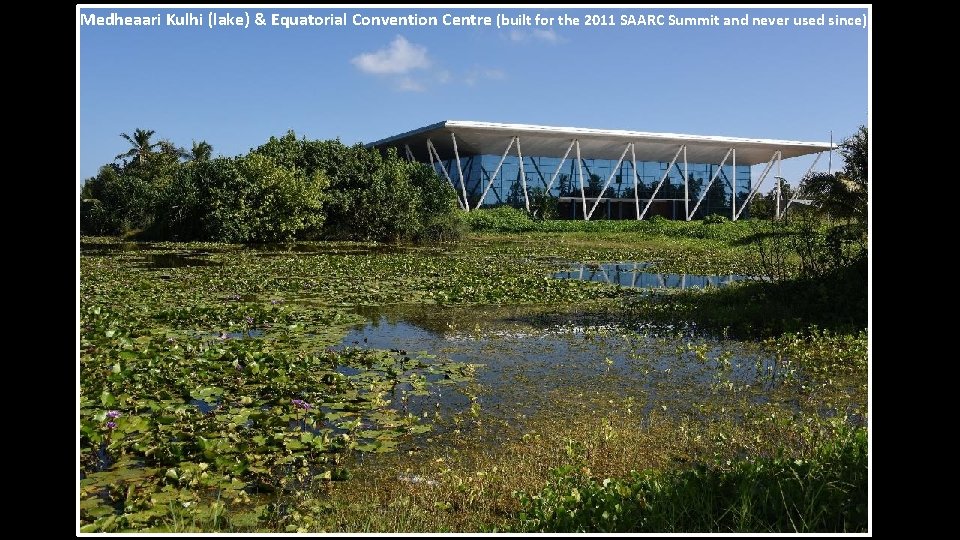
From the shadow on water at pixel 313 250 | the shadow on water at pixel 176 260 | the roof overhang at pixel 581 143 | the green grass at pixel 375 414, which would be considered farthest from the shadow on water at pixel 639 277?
the roof overhang at pixel 581 143

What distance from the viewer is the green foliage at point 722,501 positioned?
3.58 meters

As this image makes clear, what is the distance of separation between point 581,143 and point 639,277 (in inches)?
1358

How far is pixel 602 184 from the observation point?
2218 inches

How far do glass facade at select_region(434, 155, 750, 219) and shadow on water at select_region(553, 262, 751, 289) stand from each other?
1207 inches

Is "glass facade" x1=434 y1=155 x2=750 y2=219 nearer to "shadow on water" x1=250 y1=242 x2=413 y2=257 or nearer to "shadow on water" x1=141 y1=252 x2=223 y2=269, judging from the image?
"shadow on water" x1=250 y1=242 x2=413 y2=257

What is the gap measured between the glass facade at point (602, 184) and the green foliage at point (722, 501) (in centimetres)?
4780

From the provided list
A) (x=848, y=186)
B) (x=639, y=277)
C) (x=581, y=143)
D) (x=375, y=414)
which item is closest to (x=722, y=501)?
(x=375, y=414)

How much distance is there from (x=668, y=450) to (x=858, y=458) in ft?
4.28

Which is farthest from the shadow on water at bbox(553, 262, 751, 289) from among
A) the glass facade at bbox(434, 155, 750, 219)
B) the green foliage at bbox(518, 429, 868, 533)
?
the glass facade at bbox(434, 155, 750, 219)

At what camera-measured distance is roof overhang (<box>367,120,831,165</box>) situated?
46.3 metres

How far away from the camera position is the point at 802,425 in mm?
5688

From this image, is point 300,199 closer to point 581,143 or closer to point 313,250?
point 313,250

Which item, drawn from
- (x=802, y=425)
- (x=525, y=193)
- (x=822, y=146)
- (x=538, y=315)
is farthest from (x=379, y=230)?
(x=822, y=146)

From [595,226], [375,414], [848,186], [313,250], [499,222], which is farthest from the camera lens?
[595,226]
